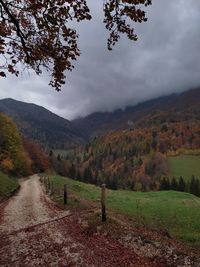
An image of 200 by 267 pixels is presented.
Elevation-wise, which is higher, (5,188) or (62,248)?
(5,188)

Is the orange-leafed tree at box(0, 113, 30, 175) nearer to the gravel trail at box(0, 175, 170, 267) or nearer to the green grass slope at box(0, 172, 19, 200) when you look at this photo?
the green grass slope at box(0, 172, 19, 200)

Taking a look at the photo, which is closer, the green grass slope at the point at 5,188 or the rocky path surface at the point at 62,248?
the rocky path surface at the point at 62,248

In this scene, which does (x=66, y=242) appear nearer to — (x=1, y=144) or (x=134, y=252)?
(x=134, y=252)

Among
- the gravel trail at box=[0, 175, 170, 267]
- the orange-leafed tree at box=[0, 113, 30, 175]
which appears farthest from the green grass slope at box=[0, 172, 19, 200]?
the orange-leafed tree at box=[0, 113, 30, 175]

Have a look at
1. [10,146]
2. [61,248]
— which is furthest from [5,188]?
Answer: [10,146]

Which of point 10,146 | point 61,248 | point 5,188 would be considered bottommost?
point 61,248

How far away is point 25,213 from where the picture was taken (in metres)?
25.3

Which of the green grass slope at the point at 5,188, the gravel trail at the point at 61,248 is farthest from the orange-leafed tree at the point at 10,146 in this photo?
the gravel trail at the point at 61,248

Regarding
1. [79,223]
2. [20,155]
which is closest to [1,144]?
[20,155]

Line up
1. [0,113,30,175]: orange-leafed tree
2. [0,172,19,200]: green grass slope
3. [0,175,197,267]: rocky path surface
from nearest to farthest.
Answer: [0,175,197,267]: rocky path surface → [0,172,19,200]: green grass slope → [0,113,30,175]: orange-leafed tree

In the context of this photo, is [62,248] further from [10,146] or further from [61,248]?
[10,146]

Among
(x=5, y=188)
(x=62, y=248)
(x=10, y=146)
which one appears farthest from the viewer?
(x=10, y=146)

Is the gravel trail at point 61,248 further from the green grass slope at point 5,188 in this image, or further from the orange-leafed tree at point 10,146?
A: the orange-leafed tree at point 10,146

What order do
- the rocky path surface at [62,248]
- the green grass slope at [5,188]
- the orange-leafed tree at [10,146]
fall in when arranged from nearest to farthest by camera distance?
the rocky path surface at [62,248]
the green grass slope at [5,188]
the orange-leafed tree at [10,146]
